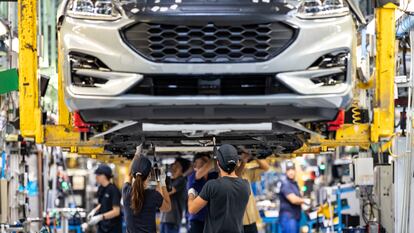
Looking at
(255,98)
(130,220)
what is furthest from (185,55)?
(130,220)

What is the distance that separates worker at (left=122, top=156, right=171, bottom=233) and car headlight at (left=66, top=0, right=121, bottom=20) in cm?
172

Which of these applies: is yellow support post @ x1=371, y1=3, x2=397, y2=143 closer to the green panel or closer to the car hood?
the car hood

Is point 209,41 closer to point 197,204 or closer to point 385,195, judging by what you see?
point 197,204

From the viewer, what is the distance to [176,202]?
414 inches

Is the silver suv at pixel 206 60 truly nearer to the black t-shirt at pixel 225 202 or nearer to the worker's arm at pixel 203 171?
the black t-shirt at pixel 225 202

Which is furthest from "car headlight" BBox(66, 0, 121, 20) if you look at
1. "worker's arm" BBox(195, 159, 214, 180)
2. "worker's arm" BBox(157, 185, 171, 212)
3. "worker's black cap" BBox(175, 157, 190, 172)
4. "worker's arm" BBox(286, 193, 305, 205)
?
"worker's arm" BBox(286, 193, 305, 205)

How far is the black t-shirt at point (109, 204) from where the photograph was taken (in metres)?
10.0

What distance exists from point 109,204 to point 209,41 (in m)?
5.16

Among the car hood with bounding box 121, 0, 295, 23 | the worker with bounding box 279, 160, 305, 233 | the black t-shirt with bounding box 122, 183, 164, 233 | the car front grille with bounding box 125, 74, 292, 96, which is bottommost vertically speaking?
the worker with bounding box 279, 160, 305, 233

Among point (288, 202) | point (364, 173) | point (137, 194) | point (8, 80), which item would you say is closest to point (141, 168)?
point (137, 194)

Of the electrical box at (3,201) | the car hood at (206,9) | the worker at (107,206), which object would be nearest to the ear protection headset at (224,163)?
the car hood at (206,9)

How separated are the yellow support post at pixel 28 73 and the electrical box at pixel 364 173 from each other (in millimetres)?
5062

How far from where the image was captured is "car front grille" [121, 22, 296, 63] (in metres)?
5.33

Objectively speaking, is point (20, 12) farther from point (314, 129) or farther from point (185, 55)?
point (314, 129)
